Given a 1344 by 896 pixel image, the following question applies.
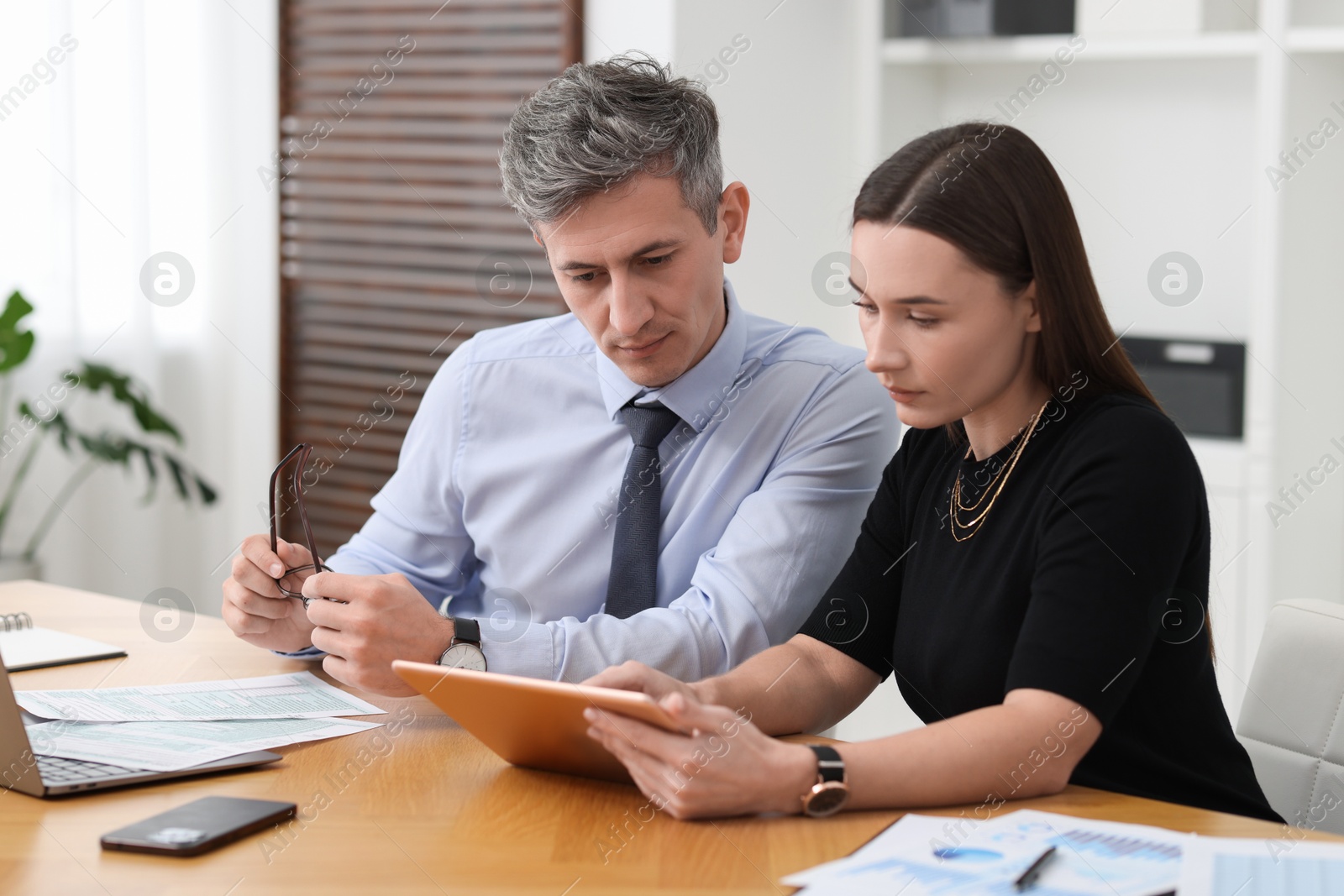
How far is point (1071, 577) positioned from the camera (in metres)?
1.27

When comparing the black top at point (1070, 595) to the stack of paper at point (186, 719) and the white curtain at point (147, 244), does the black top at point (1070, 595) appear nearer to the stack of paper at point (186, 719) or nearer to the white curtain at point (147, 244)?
the stack of paper at point (186, 719)

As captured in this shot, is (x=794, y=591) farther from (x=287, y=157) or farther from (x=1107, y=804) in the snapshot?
(x=287, y=157)

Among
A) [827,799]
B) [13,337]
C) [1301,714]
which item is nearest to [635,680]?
[827,799]

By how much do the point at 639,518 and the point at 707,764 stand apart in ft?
2.18

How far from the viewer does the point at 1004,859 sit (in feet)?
3.53

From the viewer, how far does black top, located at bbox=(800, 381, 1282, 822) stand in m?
1.26

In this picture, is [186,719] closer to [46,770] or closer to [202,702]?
[202,702]

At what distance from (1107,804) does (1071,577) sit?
220mm

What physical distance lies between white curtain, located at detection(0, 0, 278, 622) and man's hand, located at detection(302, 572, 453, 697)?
232 centimetres

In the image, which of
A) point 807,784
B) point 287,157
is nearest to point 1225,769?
point 807,784

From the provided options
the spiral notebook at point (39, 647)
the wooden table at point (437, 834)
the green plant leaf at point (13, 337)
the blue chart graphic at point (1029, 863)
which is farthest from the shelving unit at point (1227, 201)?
the green plant leaf at point (13, 337)

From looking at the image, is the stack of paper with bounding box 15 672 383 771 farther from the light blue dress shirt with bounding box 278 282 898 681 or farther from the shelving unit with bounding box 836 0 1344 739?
the shelving unit with bounding box 836 0 1344 739

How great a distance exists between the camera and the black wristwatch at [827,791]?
1188 mm

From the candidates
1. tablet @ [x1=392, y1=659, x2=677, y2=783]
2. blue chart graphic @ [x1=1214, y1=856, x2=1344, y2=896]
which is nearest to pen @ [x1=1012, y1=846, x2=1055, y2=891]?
blue chart graphic @ [x1=1214, y1=856, x2=1344, y2=896]
